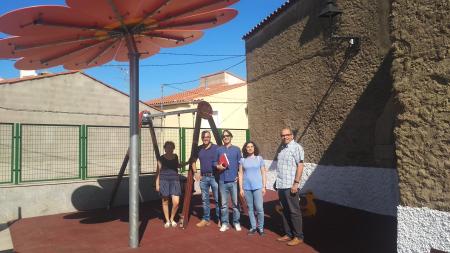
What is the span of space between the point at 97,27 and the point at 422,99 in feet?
13.8

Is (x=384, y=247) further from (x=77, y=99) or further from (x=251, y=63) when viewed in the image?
(x=77, y=99)

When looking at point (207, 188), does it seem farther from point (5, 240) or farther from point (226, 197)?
point (5, 240)

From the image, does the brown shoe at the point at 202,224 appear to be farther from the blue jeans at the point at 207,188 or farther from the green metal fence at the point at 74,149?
the green metal fence at the point at 74,149

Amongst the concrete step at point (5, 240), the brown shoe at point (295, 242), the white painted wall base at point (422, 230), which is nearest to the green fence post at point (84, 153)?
the concrete step at point (5, 240)

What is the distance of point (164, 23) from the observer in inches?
219

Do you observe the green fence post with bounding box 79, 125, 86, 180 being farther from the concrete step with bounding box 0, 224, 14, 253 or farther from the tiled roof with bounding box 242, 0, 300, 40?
the tiled roof with bounding box 242, 0, 300, 40

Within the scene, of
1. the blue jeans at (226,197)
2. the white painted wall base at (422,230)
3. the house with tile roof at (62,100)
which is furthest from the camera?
the house with tile roof at (62,100)

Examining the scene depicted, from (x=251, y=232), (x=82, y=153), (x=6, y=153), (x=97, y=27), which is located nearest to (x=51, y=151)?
(x=6, y=153)

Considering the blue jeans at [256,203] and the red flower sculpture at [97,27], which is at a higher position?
the red flower sculpture at [97,27]

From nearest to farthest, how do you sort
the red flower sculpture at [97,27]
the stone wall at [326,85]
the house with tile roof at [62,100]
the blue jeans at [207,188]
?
the red flower sculpture at [97,27] → the blue jeans at [207,188] → the stone wall at [326,85] → the house with tile roof at [62,100]

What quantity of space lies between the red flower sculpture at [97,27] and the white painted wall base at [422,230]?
10.8ft

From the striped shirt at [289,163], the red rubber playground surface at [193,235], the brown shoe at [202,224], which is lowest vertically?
the red rubber playground surface at [193,235]

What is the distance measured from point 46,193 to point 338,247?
631 cm

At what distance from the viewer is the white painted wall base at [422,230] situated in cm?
371
